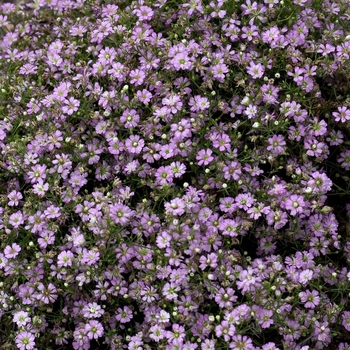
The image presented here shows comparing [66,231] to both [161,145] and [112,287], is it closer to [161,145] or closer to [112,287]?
[112,287]

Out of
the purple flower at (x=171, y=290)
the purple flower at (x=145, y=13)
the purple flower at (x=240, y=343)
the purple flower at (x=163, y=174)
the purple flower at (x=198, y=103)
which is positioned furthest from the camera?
the purple flower at (x=145, y=13)

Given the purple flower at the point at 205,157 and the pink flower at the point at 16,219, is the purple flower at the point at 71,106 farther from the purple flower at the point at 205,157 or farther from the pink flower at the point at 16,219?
the purple flower at the point at 205,157

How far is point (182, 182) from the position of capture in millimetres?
3887

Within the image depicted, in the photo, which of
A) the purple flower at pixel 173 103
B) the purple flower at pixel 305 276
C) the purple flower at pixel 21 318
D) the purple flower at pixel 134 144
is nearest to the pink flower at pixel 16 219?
the purple flower at pixel 21 318

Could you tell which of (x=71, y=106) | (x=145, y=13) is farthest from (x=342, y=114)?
(x=71, y=106)

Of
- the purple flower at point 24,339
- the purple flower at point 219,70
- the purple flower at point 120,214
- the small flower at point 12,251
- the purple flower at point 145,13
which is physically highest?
the purple flower at point 145,13

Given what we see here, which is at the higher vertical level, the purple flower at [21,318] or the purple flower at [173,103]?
the purple flower at [173,103]

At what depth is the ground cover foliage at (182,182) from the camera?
3494mm

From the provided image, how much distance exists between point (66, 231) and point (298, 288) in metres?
1.41

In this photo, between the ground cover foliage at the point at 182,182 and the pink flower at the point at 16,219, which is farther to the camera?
the pink flower at the point at 16,219

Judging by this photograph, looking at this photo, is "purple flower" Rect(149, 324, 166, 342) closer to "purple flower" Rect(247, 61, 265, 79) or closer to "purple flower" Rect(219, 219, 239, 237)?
"purple flower" Rect(219, 219, 239, 237)

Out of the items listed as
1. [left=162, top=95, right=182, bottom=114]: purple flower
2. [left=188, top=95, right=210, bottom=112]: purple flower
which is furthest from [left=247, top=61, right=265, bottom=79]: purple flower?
[left=162, top=95, right=182, bottom=114]: purple flower

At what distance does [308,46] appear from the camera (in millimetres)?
4016

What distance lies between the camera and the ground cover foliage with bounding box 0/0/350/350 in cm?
349
